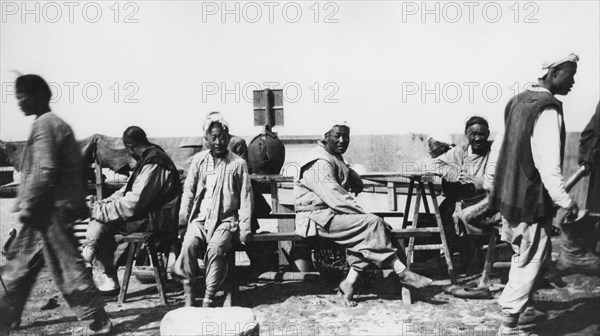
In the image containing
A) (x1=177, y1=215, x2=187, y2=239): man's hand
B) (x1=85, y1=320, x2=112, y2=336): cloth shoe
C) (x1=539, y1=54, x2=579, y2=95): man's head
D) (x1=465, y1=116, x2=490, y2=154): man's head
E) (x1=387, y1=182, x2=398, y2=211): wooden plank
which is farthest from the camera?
(x1=387, y1=182, x2=398, y2=211): wooden plank

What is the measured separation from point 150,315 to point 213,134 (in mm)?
1832

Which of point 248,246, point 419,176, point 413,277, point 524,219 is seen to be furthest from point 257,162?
point 524,219

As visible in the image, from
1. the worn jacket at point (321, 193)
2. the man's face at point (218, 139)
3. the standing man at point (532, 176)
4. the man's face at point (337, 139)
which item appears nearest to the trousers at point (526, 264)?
the standing man at point (532, 176)

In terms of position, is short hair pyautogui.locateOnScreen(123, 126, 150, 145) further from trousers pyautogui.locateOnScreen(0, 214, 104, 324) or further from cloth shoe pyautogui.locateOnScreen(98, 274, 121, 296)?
trousers pyautogui.locateOnScreen(0, 214, 104, 324)

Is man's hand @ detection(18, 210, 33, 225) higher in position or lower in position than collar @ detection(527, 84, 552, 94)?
lower

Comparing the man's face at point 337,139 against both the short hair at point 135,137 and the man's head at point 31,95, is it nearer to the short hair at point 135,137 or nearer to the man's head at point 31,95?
the short hair at point 135,137

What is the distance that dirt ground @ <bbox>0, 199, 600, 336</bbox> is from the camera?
4.29 meters

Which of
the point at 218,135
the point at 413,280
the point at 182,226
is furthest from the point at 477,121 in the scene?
the point at 182,226

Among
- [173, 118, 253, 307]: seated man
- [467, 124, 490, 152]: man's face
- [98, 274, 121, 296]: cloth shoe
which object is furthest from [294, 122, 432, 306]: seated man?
[98, 274, 121, 296]: cloth shoe

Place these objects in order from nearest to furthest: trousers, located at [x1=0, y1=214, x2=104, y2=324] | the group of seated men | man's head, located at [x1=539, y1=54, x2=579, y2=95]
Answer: man's head, located at [x1=539, y1=54, x2=579, y2=95] < trousers, located at [x1=0, y1=214, x2=104, y2=324] < the group of seated men

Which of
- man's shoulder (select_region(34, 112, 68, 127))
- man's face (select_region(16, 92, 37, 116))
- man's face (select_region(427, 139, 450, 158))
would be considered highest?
man's face (select_region(16, 92, 37, 116))

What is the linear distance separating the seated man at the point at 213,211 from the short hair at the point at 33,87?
146 centimetres

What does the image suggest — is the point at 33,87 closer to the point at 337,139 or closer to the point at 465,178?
the point at 337,139

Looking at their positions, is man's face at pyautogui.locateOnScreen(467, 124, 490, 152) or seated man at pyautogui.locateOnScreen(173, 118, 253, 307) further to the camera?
man's face at pyautogui.locateOnScreen(467, 124, 490, 152)
